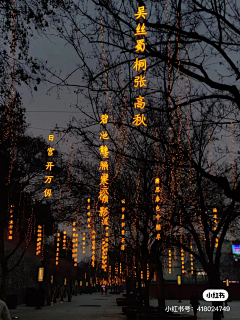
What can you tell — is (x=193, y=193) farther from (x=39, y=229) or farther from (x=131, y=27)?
(x=39, y=229)

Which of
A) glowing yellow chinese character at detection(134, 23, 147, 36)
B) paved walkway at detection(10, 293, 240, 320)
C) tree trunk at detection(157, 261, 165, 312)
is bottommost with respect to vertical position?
paved walkway at detection(10, 293, 240, 320)

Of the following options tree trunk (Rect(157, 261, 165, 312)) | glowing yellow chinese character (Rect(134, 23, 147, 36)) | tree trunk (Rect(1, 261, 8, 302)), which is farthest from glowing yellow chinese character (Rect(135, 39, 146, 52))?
tree trunk (Rect(1, 261, 8, 302))

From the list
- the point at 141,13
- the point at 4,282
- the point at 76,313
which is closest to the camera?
the point at 141,13

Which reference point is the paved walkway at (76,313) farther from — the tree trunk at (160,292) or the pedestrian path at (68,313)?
the tree trunk at (160,292)

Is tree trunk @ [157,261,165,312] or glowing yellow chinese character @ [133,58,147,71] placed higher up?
glowing yellow chinese character @ [133,58,147,71]

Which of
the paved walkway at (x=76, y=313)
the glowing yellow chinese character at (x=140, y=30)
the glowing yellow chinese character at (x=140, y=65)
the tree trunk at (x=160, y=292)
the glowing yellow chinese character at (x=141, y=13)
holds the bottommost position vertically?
the paved walkway at (x=76, y=313)

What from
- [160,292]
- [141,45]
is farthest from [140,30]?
[160,292]

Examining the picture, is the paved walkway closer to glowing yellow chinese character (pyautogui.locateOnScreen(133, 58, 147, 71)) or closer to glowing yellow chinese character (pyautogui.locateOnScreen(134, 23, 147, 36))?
glowing yellow chinese character (pyautogui.locateOnScreen(133, 58, 147, 71))

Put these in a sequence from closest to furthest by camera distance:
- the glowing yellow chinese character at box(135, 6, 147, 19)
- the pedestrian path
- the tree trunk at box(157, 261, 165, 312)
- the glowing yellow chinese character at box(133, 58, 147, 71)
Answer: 1. the glowing yellow chinese character at box(135, 6, 147, 19)
2. the glowing yellow chinese character at box(133, 58, 147, 71)
3. the tree trunk at box(157, 261, 165, 312)
4. the pedestrian path

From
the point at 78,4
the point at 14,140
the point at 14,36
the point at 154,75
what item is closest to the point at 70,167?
the point at 14,140

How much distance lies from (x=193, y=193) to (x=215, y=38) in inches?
399

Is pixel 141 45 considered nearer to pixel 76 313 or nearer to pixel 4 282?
pixel 4 282

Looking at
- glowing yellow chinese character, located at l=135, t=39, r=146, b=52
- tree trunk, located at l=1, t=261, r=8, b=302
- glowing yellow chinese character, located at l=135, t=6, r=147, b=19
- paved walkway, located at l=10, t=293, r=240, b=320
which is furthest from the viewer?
paved walkway, located at l=10, t=293, r=240, b=320

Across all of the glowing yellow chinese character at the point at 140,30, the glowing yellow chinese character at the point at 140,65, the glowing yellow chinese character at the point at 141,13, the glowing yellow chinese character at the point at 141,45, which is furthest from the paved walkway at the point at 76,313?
the glowing yellow chinese character at the point at 141,13
